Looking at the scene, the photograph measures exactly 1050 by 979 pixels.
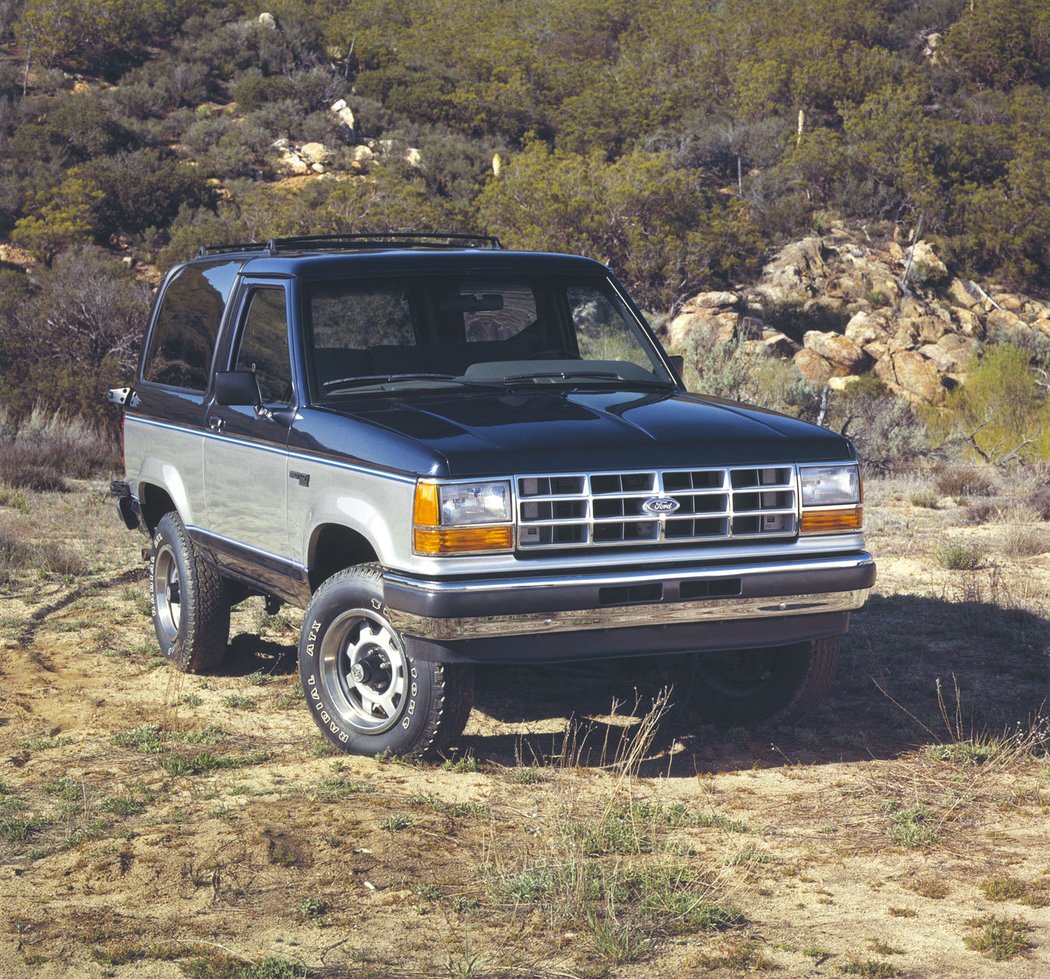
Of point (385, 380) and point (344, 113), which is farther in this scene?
point (344, 113)

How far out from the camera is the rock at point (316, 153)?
3519 centimetres

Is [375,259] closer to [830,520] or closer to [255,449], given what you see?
[255,449]

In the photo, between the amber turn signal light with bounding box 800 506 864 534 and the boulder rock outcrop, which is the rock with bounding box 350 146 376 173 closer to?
the boulder rock outcrop

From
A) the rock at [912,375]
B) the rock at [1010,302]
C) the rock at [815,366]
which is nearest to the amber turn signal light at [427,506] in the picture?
the rock at [912,375]

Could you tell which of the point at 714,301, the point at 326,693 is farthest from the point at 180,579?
the point at 714,301

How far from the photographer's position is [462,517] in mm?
4770

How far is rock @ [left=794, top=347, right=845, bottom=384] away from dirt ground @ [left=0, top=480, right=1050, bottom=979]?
17.7 m

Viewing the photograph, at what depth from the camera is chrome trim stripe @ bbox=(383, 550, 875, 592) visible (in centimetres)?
476

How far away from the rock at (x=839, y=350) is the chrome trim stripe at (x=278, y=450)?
20.0 m

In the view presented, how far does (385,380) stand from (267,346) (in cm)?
69

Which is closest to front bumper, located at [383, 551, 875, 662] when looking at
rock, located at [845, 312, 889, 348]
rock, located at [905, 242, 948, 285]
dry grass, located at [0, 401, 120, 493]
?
dry grass, located at [0, 401, 120, 493]

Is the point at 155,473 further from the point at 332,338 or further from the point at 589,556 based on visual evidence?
the point at 589,556

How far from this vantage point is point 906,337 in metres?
27.0

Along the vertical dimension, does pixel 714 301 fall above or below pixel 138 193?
below
